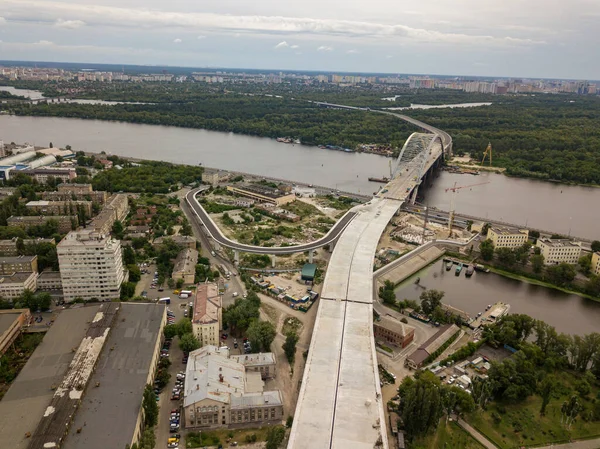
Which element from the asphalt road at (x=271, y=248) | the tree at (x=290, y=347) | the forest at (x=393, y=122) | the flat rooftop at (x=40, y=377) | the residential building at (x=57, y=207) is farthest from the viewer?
the forest at (x=393, y=122)

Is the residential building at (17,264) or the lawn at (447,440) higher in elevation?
the residential building at (17,264)

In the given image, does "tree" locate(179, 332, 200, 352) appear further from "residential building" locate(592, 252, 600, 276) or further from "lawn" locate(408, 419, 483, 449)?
"residential building" locate(592, 252, 600, 276)

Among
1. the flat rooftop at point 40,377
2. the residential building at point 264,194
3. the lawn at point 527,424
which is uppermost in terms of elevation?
the residential building at point 264,194

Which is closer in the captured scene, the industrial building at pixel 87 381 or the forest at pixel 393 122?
the industrial building at pixel 87 381

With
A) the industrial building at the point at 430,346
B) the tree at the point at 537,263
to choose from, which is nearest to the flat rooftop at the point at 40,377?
the industrial building at the point at 430,346

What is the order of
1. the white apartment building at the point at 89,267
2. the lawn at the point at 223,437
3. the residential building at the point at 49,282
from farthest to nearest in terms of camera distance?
the residential building at the point at 49,282 < the white apartment building at the point at 89,267 < the lawn at the point at 223,437

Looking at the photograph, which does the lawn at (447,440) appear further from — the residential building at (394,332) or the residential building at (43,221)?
the residential building at (43,221)
